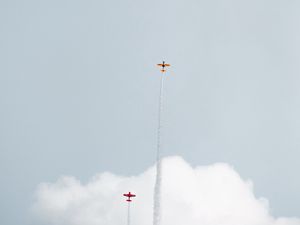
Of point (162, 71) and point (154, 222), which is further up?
point (162, 71)

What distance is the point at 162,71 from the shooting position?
19712cm

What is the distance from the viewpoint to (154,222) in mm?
192000

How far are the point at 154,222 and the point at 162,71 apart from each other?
64.5 meters
